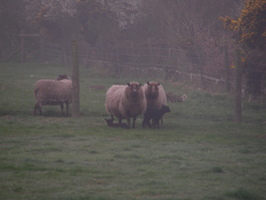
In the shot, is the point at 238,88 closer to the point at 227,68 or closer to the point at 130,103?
the point at 130,103

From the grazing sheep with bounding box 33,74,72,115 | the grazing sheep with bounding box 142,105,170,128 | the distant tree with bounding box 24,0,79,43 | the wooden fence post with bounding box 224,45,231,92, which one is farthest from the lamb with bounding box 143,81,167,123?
the distant tree with bounding box 24,0,79,43

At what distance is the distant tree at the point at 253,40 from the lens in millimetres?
15352

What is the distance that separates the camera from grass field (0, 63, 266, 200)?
6.43 meters

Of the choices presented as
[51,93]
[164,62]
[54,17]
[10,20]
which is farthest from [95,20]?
[51,93]

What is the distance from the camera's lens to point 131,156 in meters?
8.73

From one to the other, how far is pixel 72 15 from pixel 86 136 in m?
25.6

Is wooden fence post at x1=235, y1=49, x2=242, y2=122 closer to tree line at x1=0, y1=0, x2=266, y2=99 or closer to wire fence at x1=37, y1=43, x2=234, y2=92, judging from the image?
wire fence at x1=37, y1=43, x2=234, y2=92

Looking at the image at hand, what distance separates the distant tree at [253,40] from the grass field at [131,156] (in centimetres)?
101

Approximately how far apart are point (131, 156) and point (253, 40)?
8.95 m

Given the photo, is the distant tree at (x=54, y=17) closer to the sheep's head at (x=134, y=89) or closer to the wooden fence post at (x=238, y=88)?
the sheep's head at (x=134, y=89)

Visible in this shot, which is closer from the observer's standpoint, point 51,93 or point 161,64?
point 51,93

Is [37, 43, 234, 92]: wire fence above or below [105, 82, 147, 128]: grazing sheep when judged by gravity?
above

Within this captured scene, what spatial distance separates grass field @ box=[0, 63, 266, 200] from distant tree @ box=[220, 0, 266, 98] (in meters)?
1.01

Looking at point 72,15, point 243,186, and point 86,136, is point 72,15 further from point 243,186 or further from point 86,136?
point 243,186
